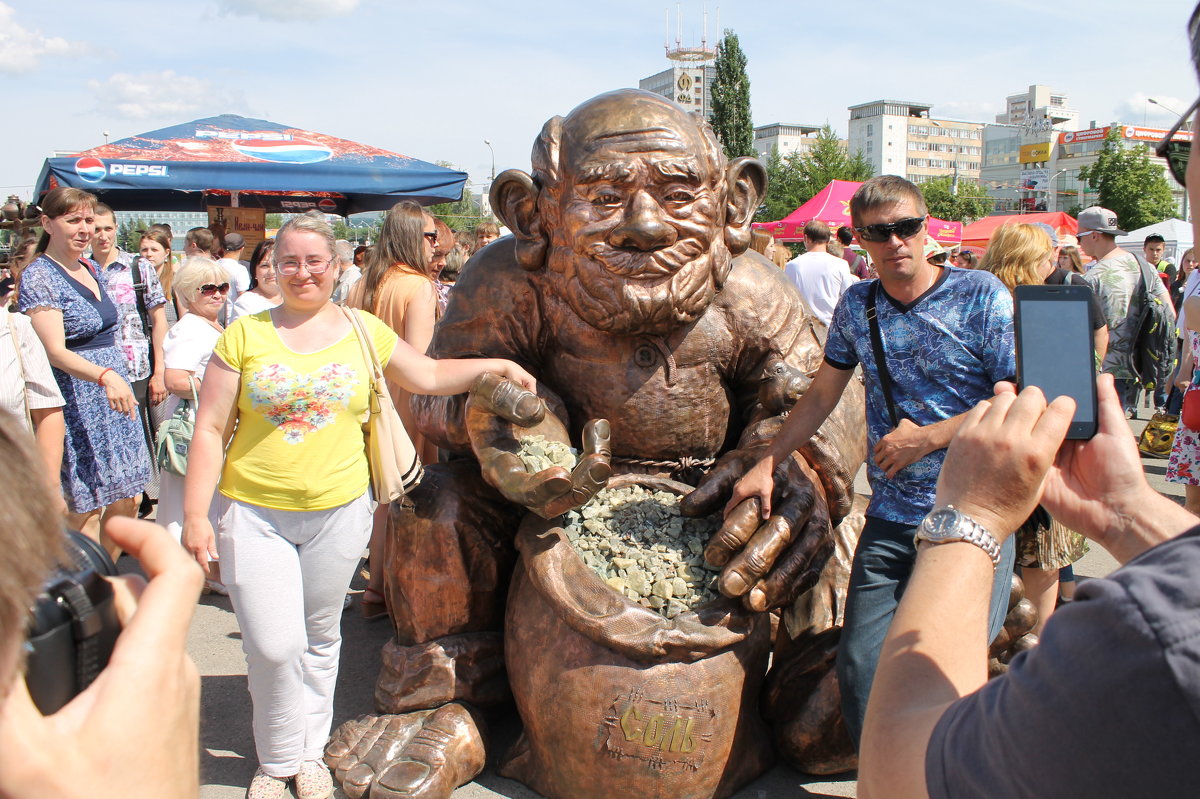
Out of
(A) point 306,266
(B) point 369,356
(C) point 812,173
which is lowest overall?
(B) point 369,356

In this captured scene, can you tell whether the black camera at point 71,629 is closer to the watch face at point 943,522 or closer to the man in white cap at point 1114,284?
the watch face at point 943,522

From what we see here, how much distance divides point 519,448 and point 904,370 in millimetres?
1074

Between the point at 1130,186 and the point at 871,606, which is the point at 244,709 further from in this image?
the point at 1130,186

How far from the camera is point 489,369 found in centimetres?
268

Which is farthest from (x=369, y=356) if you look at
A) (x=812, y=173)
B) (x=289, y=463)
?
(x=812, y=173)

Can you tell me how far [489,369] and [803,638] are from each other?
1.24 m

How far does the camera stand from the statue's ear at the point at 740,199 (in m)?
2.85

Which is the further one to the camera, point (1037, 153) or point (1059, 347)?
point (1037, 153)

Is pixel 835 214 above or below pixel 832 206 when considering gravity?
below

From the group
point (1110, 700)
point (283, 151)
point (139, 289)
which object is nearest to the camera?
point (1110, 700)

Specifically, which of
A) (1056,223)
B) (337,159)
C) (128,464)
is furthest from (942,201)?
(128,464)

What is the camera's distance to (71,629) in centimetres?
85

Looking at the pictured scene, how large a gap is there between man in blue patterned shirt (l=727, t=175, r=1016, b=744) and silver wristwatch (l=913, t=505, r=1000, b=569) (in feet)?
3.57

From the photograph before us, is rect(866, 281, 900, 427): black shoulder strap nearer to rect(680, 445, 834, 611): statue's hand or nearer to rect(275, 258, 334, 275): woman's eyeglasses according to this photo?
rect(680, 445, 834, 611): statue's hand
